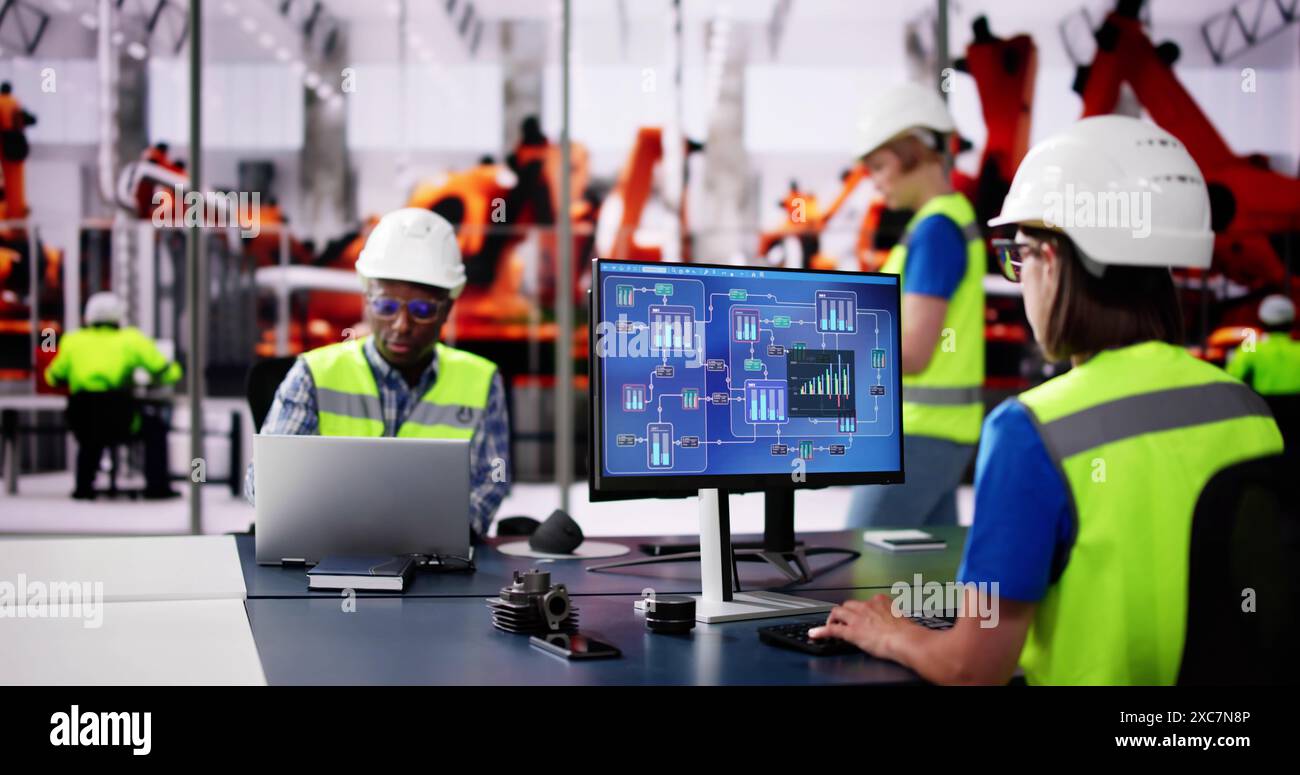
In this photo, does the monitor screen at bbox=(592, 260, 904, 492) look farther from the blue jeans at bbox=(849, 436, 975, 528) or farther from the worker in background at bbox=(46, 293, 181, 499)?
the worker in background at bbox=(46, 293, 181, 499)

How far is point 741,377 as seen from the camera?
81.2 inches

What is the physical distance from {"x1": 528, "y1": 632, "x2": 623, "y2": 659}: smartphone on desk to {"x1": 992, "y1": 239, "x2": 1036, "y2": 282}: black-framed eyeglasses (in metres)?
0.83

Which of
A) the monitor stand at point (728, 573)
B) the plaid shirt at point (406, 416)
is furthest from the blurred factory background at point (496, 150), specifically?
the monitor stand at point (728, 573)

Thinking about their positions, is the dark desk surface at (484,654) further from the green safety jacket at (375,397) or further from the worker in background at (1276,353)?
Answer: the worker in background at (1276,353)

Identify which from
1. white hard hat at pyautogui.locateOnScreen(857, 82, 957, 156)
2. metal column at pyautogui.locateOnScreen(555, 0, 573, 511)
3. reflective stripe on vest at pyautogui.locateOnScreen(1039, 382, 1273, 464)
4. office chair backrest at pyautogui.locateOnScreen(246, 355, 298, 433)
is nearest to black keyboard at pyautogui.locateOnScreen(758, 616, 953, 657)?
reflective stripe on vest at pyautogui.locateOnScreen(1039, 382, 1273, 464)

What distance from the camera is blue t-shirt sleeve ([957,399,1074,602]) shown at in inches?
54.8

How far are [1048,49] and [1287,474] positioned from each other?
5.38 m

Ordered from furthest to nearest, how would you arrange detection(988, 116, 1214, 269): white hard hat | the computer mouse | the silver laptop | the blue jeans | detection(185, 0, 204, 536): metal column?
detection(185, 0, 204, 536): metal column → the blue jeans → the computer mouse → the silver laptop → detection(988, 116, 1214, 269): white hard hat

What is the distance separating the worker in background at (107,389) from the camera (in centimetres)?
610

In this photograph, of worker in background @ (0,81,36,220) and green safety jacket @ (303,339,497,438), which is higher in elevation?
worker in background @ (0,81,36,220)

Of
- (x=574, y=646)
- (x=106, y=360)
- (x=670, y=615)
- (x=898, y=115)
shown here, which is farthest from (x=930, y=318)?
(x=106, y=360)
